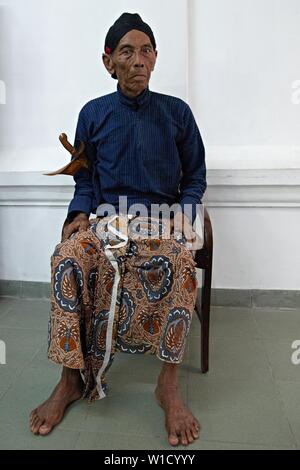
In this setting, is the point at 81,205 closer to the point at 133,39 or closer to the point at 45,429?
the point at 133,39

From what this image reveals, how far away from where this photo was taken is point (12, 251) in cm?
253

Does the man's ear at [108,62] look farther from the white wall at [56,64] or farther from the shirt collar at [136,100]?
the white wall at [56,64]

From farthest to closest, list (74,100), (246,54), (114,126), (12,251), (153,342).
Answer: (12,251)
(74,100)
(246,54)
(114,126)
(153,342)

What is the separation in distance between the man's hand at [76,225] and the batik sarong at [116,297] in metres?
0.05

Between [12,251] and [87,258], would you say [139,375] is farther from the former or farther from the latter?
[12,251]

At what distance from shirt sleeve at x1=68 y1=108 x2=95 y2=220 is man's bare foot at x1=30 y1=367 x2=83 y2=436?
0.65m

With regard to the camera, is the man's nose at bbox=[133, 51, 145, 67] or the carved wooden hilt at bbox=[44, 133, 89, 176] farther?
the carved wooden hilt at bbox=[44, 133, 89, 176]

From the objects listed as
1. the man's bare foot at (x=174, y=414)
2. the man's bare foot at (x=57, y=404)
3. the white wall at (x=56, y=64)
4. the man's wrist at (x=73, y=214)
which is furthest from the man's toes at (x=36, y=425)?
the white wall at (x=56, y=64)

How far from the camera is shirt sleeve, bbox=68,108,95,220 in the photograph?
5.45ft

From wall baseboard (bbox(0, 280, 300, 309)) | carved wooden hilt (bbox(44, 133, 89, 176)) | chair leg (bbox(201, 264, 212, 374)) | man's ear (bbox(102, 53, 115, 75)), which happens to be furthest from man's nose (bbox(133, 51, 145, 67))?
wall baseboard (bbox(0, 280, 300, 309))

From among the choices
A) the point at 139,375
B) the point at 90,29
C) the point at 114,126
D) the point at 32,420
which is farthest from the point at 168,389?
the point at 90,29

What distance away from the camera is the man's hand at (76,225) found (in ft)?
5.13

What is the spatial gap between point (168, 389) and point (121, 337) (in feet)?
0.84

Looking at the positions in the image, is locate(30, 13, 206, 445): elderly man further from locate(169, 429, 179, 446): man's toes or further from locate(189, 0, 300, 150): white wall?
locate(189, 0, 300, 150): white wall
